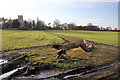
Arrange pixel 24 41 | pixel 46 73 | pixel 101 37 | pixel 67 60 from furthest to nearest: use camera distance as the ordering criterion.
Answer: pixel 101 37 → pixel 24 41 → pixel 67 60 → pixel 46 73

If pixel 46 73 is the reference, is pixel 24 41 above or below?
above

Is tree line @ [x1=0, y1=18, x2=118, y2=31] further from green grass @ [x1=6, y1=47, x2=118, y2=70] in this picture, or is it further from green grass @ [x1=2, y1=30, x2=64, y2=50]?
green grass @ [x1=6, y1=47, x2=118, y2=70]

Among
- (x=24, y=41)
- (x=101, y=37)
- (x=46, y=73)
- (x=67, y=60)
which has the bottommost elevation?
(x=46, y=73)

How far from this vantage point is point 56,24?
130875 mm

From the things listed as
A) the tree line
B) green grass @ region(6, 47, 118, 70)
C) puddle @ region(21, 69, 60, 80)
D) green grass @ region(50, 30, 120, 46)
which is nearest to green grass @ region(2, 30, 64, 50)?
green grass @ region(6, 47, 118, 70)

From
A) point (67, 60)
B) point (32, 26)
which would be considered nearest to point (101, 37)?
point (67, 60)

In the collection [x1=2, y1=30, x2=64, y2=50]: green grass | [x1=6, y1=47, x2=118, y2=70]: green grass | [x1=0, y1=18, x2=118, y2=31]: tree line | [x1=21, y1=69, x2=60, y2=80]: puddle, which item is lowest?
[x1=21, y1=69, x2=60, y2=80]: puddle

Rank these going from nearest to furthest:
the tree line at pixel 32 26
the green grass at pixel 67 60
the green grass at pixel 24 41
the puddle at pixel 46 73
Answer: the puddle at pixel 46 73
the green grass at pixel 67 60
the green grass at pixel 24 41
the tree line at pixel 32 26

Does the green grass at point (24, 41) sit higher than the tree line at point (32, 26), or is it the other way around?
the tree line at point (32, 26)

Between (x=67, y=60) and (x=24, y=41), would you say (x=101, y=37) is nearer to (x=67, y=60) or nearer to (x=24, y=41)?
(x=24, y=41)

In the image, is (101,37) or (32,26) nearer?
(101,37)

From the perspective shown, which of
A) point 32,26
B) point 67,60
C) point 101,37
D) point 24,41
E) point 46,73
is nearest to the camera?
point 46,73

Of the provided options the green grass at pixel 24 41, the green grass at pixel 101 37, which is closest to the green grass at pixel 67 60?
the green grass at pixel 24 41

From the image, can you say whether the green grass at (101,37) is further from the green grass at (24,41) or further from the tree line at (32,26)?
the tree line at (32,26)
